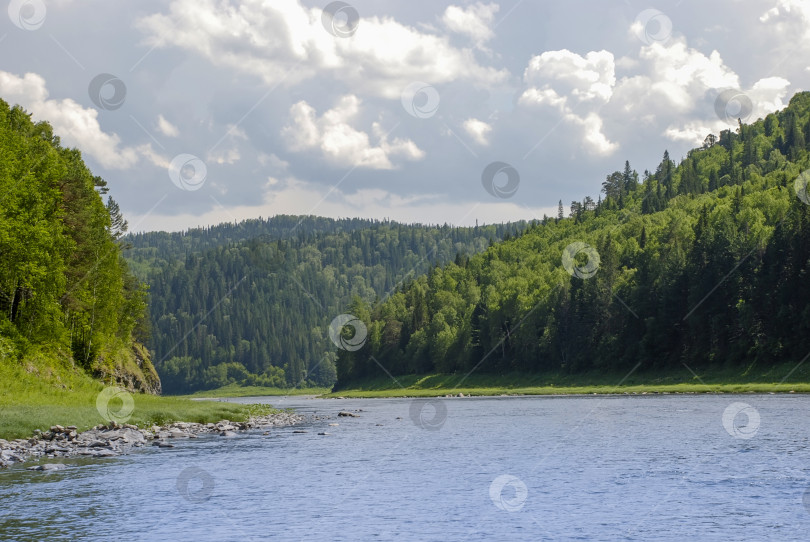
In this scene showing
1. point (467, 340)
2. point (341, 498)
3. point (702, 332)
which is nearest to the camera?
point (341, 498)

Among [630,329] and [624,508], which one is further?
[630,329]

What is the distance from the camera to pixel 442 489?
30.2 meters

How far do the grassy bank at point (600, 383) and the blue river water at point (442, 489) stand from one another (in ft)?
163

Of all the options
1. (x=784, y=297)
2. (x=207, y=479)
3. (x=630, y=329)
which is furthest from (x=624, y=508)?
(x=630, y=329)

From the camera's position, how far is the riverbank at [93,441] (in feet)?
127

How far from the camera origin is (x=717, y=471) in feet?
107

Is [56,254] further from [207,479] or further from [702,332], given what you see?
[702,332]

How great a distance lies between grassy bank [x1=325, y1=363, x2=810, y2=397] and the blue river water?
163ft

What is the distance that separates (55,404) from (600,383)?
90922 mm

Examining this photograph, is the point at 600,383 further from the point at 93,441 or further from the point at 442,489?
the point at 442,489

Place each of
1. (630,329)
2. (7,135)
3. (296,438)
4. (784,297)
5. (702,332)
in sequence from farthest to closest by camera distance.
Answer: (630,329) < (702,332) < (784,297) < (7,135) < (296,438)

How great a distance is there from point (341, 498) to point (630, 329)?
109887mm

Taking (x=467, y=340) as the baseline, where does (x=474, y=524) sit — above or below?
below

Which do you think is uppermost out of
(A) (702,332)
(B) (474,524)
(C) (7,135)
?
(C) (7,135)
